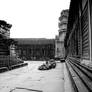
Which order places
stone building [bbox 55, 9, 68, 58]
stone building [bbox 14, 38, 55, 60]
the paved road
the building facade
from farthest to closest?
stone building [bbox 14, 38, 55, 60] → stone building [bbox 55, 9, 68, 58] → the paved road → the building facade

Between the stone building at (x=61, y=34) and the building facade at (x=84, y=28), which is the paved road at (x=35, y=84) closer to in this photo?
the building facade at (x=84, y=28)

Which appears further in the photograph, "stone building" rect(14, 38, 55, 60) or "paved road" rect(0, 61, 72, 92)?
"stone building" rect(14, 38, 55, 60)

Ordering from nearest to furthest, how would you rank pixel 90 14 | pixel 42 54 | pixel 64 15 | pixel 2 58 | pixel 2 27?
pixel 90 14
pixel 2 58
pixel 2 27
pixel 64 15
pixel 42 54

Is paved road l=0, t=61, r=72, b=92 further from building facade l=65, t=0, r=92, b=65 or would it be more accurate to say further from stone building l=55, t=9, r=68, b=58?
stone building l=55, t=9, r=68, b=58

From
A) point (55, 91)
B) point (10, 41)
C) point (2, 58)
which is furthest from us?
point (10, 41)

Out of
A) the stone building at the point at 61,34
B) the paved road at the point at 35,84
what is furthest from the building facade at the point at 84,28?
the stone building at the point at 61,34

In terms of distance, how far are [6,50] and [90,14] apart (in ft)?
48.6

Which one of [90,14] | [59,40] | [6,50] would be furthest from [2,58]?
[59,40]

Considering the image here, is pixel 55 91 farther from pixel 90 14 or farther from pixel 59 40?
pixel 59 40

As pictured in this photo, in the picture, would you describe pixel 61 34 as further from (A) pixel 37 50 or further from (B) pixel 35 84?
(B) pixel 35 84

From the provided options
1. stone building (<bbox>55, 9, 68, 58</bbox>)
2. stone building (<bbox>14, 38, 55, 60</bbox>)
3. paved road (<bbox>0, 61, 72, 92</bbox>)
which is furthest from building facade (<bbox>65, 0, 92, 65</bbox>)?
stone building (<bbox>14, 38, 55, 60</bbox>)

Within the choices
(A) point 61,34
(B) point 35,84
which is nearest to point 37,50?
(A) point 61,34

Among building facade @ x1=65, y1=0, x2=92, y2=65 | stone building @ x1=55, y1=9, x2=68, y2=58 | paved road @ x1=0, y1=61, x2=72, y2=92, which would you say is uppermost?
stone building @ x1=55, y1=9, x2=68, y2=58

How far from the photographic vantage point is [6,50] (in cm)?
1614
